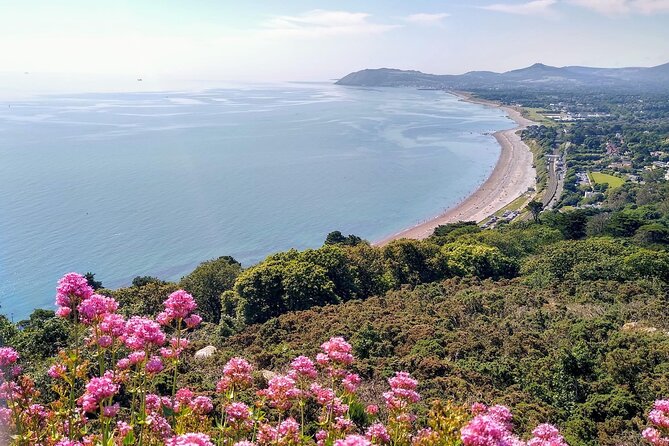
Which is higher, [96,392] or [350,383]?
[96,392]

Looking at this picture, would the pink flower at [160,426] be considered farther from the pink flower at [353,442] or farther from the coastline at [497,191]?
the coastline at [497,191]

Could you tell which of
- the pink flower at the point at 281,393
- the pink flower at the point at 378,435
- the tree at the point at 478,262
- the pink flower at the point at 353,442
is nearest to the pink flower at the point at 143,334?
the pink flower at the point at 281,393

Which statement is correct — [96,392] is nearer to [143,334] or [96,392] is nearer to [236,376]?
[143,334]

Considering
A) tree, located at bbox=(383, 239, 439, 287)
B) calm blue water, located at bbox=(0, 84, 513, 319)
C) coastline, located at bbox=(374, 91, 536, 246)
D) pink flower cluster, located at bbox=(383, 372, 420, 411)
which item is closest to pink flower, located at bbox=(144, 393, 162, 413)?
pink flower cluster, located at bbox=(383, 372, 420, 411)

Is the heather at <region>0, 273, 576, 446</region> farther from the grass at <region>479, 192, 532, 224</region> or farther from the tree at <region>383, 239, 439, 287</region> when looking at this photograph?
the grass at <region>479, 192, 532, 224</region>

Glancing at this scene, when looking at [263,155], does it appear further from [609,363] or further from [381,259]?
[609,363]

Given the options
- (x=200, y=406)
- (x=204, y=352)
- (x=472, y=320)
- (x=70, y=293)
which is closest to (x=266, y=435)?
(x=200, y=406)
